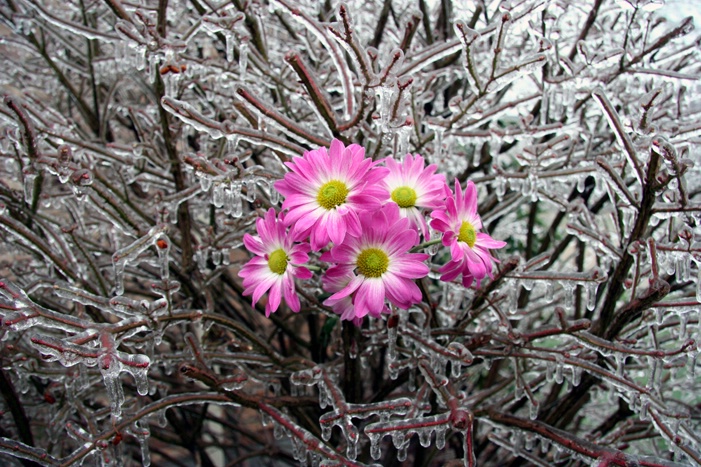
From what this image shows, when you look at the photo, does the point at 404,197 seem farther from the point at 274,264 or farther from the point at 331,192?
the point at 274,264

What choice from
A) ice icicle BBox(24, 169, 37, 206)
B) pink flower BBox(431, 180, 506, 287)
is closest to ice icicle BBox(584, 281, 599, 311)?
pink flower BBox(431, 180, 506, 287)

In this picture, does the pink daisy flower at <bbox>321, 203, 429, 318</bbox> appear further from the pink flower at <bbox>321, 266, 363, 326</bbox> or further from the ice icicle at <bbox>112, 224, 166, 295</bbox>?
the ice icicle at <bbox>112, 224, 166, 295</bbox>

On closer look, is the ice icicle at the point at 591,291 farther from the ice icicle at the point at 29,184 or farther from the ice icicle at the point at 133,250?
the ice icicle at the point at 29,184

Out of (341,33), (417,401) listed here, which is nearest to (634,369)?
(417,401)

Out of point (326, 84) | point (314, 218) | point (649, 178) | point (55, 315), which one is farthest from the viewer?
point (326, 84)

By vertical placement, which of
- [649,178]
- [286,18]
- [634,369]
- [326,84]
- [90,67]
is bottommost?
[634,369]

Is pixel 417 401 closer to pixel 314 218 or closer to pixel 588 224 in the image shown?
pixel 314 218
